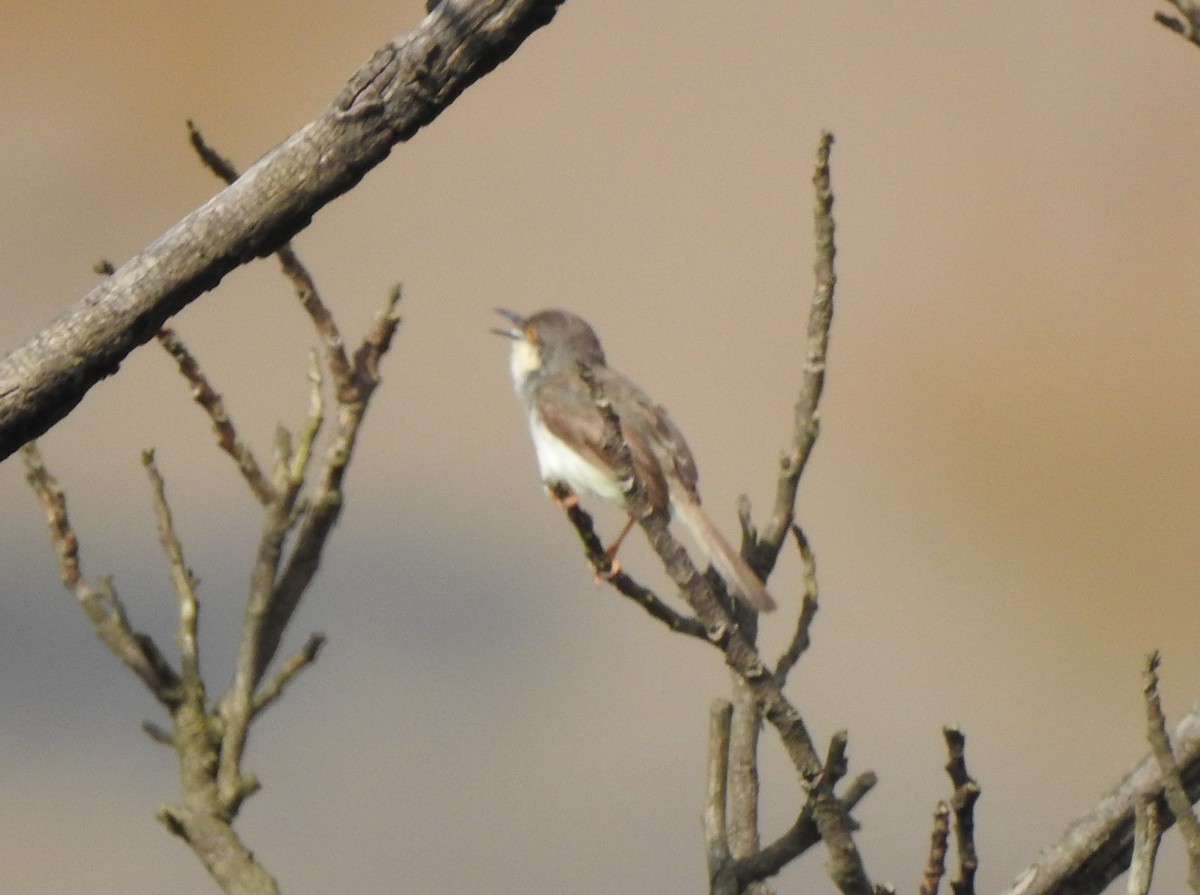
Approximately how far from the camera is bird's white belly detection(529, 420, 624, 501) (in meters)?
4.50

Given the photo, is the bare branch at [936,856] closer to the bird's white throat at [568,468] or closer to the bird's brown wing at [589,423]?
the bird's brown wing at [589,423]

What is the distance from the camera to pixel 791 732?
83.4 inches

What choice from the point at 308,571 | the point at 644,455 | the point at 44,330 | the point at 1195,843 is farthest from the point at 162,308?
the point at 644,455

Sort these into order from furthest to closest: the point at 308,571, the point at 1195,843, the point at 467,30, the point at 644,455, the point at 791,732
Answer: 1. the point at 644,455
2. the point at 308,571
3. the point at 791,732
4. the point at 1195,843
5. the point at 467,30

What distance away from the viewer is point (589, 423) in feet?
15.1

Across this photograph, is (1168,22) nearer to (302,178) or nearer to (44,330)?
(302,178)

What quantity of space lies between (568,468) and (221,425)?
1638 mm

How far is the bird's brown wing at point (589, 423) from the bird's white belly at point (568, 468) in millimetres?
29

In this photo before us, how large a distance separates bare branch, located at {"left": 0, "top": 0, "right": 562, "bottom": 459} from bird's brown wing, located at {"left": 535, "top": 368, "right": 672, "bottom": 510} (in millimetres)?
2585

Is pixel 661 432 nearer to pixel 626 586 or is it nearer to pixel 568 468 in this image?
pixel 568 468

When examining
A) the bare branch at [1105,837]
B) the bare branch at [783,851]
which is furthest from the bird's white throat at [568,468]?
the bare branch at [1105,837]

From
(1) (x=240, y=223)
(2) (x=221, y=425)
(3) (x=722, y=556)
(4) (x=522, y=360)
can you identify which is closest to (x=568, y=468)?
(4) (x=522, y=360)

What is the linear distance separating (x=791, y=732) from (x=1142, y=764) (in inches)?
19.7

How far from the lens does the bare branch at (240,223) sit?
160cm
